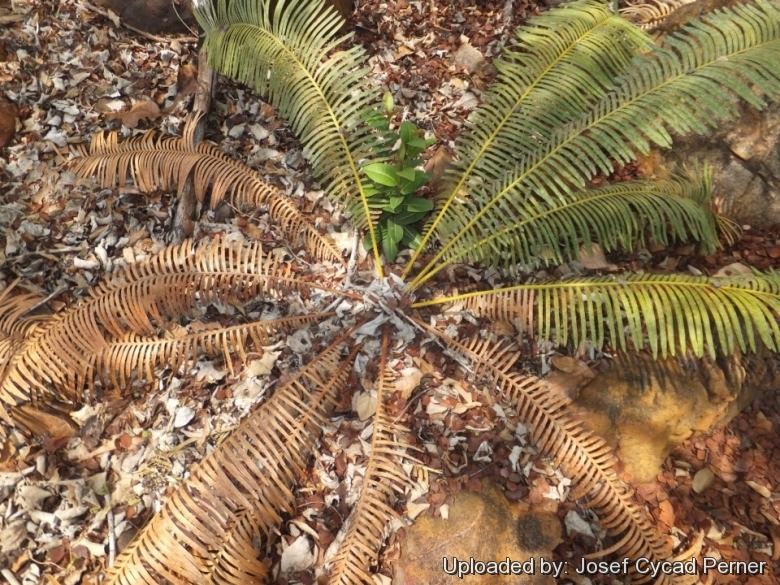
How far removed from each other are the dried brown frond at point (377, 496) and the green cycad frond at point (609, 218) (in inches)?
Answer: 37.3

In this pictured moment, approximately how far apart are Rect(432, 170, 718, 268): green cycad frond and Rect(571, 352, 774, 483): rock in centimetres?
64

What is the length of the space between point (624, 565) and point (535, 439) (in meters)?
0.66

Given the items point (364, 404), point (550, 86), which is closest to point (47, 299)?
point (364, 404)

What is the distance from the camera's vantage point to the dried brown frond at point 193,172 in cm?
286

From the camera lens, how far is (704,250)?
275 cm

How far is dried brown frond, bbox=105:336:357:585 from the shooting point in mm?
1844

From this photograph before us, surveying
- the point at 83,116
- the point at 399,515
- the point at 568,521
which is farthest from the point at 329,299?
the point at 83,116

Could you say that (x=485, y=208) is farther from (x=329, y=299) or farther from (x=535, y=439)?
(x=535, y=439)

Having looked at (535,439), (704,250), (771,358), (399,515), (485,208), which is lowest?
(399,515)

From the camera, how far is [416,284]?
2.84m

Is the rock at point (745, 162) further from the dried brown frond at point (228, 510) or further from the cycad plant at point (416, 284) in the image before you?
the dried brown frond at point (228, 510)

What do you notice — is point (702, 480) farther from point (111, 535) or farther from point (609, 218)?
point (111, 535)

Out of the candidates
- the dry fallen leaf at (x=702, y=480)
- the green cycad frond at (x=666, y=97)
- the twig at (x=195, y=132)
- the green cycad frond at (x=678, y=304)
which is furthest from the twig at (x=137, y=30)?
the dry fallen leaf at (x=702, y=480)

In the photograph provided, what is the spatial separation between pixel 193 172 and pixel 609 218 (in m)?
2.41
